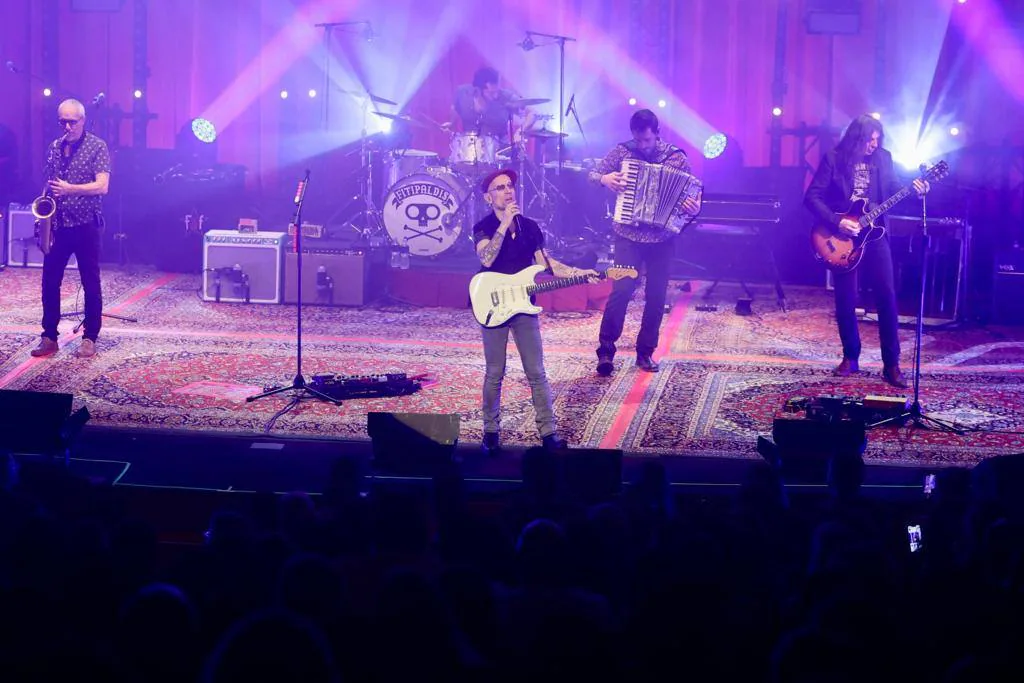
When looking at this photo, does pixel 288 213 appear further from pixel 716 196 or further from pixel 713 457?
pixel 713 457

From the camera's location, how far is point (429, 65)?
15.3 meters

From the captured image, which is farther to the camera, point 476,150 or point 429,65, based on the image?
point 429,65

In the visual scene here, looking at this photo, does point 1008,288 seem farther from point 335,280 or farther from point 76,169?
point 76,169

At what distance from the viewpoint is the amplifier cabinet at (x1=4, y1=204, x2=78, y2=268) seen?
44.4ft

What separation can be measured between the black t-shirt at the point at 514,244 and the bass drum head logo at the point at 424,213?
18.7 feet

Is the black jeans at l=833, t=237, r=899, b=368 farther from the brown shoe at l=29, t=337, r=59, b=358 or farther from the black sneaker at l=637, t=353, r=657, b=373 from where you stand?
the brown shoe at l=29, t=337, r=59, b=358

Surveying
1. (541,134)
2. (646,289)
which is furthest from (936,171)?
(541,134)

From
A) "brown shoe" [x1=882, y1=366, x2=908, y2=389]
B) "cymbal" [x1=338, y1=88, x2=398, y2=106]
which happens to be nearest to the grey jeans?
"brown shoe" [x1=882, y1=366, x2=908, y2=389]

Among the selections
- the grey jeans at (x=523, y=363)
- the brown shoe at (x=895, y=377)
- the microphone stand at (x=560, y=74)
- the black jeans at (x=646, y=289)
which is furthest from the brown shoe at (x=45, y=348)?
the brown shoe at (x=895, y=377)

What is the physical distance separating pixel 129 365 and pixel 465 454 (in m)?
3.27

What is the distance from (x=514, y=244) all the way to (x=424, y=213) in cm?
586

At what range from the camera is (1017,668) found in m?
2.68

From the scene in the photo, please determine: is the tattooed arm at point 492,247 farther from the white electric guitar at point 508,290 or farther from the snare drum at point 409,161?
the snare drum at point 409,161

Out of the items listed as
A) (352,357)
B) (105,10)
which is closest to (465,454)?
(352,357)
